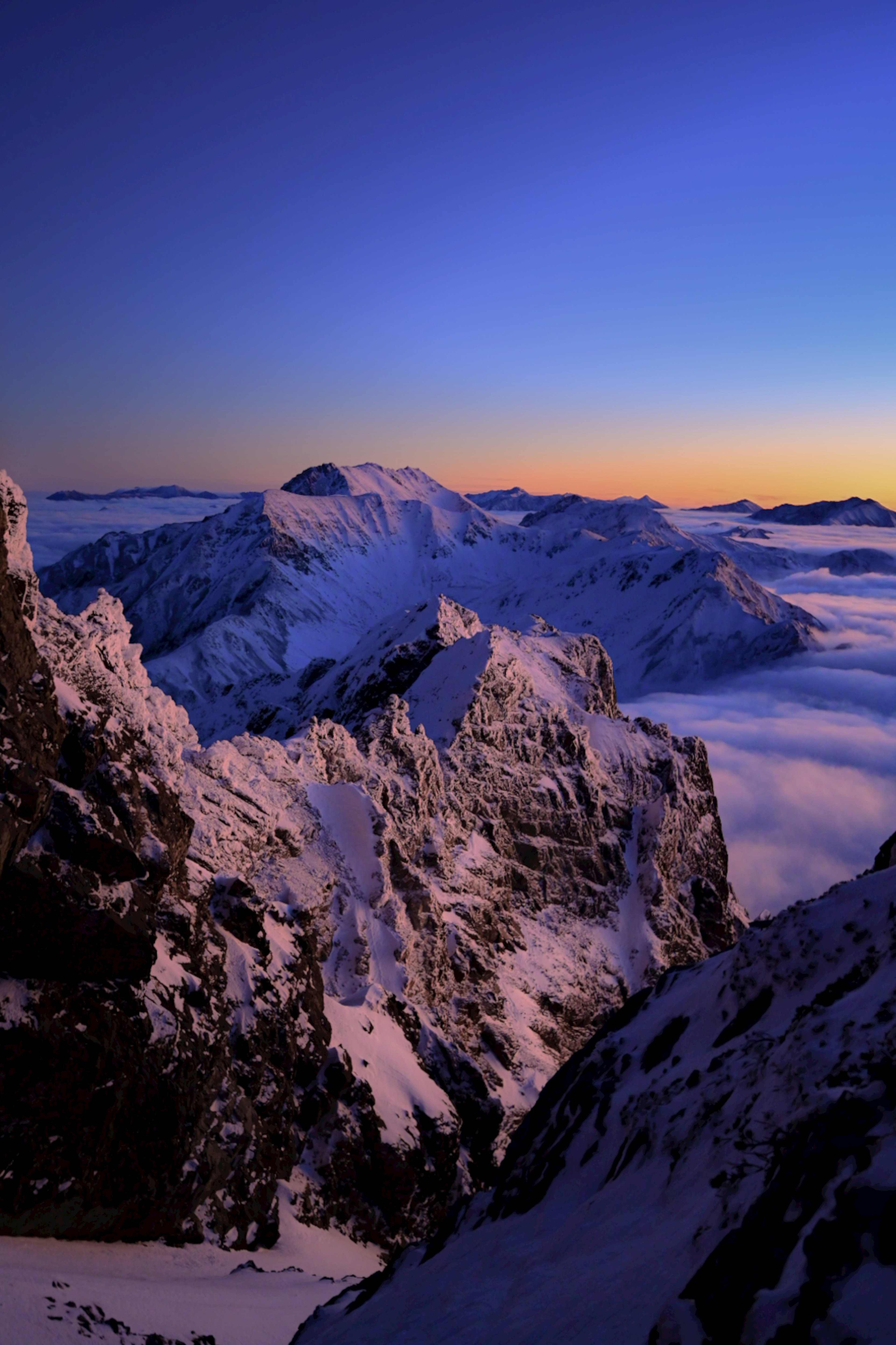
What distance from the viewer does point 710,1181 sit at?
15.0 m

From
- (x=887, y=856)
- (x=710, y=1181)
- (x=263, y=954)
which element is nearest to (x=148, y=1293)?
(x=263, y=954)

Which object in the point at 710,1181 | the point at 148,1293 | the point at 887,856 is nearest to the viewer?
the point at 710,1181

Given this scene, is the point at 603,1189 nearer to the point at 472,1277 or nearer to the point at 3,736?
the point at 472,1277

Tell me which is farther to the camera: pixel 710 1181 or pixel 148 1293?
pixel 148 1293

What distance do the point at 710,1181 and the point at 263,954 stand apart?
26.5 metres

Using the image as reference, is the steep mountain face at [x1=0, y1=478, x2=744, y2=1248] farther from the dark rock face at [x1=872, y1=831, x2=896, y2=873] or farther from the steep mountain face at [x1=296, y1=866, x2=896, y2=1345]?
the dark rock face at [x1=872, y1=831, x2=896, y2=873]

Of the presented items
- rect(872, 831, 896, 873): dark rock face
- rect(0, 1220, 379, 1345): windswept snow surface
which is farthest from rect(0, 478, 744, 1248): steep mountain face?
rect(872, 831, 896, 873): dark rock face

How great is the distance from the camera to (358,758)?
7338 cm

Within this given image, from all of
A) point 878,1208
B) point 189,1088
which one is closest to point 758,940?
point 878,1208

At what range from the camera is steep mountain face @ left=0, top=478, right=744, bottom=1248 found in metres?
25.8

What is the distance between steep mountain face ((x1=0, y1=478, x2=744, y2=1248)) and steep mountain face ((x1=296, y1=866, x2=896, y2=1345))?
941 cm

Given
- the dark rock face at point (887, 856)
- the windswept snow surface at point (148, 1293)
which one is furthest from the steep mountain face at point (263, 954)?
the dark rock face at point (887, 856)

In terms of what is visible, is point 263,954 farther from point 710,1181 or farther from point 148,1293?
point 710,1181

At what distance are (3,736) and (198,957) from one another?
12998mm
